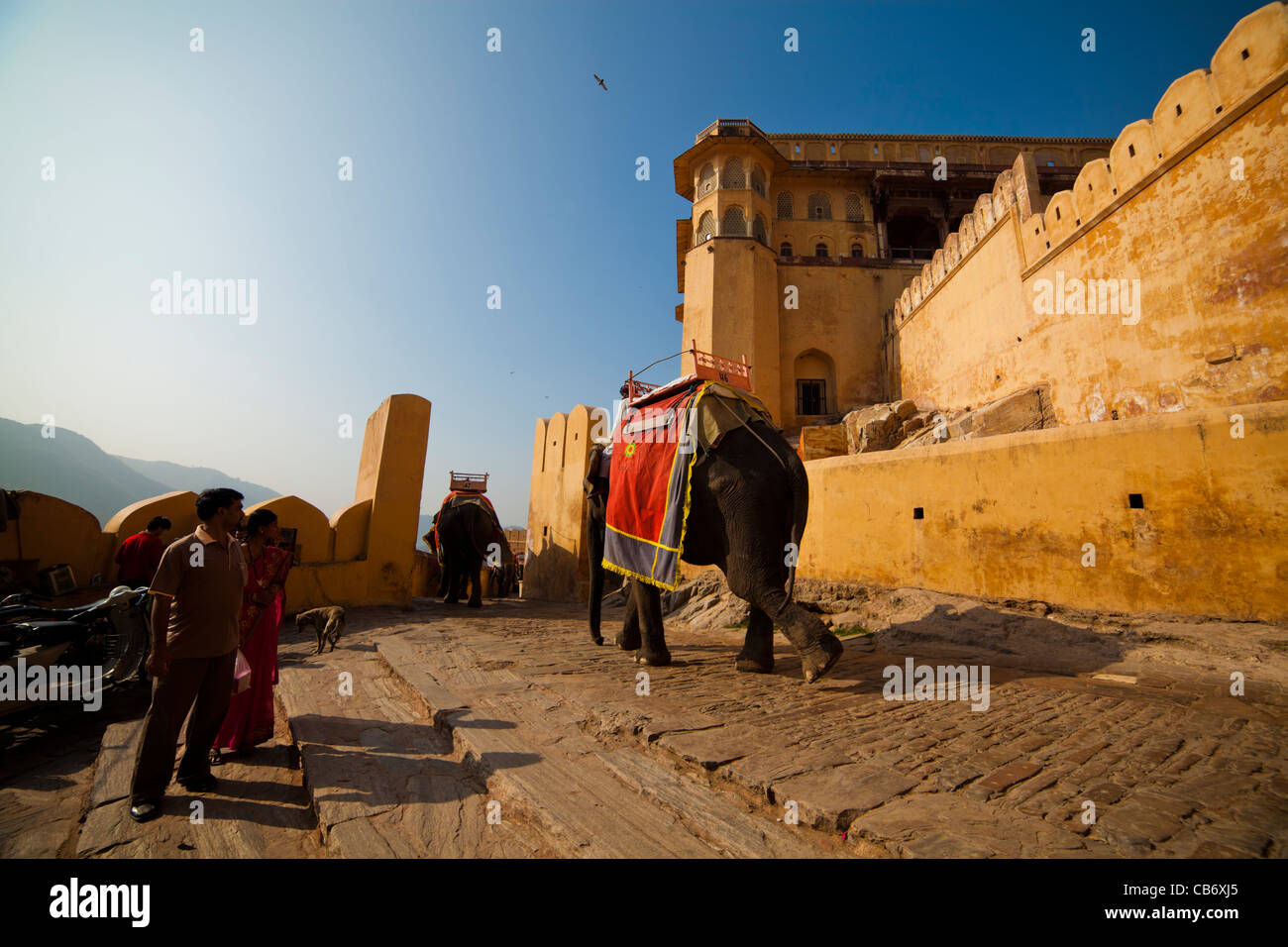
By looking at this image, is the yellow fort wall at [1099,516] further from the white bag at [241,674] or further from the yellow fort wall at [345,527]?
the yellow fort wall at [345,527]

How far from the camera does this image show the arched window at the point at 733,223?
2177cm

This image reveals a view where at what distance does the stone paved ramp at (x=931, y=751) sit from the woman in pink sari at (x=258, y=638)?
0.95m

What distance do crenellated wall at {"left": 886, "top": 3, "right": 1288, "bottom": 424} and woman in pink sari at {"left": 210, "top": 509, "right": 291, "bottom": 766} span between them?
991 cm

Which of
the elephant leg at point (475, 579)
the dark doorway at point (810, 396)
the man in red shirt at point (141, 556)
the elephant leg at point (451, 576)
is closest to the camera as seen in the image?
the man in red shirt at point (141, 556)

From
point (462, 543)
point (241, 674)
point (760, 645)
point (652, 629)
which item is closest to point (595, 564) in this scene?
point (652, 629)

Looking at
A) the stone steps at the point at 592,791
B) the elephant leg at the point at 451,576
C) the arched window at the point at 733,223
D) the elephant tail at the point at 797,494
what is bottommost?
the elephant leg at the point at 451,576

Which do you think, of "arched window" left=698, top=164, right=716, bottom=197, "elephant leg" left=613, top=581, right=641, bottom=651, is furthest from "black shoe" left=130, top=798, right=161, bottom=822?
"arched window" left=698, top=164, right=716, bottom=197

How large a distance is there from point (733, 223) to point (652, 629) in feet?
68.2

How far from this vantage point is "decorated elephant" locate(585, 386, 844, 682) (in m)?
4.05

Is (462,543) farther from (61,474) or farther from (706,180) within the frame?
(61,474)

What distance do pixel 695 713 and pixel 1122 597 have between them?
433cm

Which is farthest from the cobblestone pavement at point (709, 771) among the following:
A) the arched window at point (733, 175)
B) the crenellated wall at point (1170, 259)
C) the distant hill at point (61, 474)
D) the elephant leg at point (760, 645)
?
the distant hill at point (61, 474)

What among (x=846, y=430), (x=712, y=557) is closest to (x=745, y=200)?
(x=846, y=430)

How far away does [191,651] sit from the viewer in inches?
103
